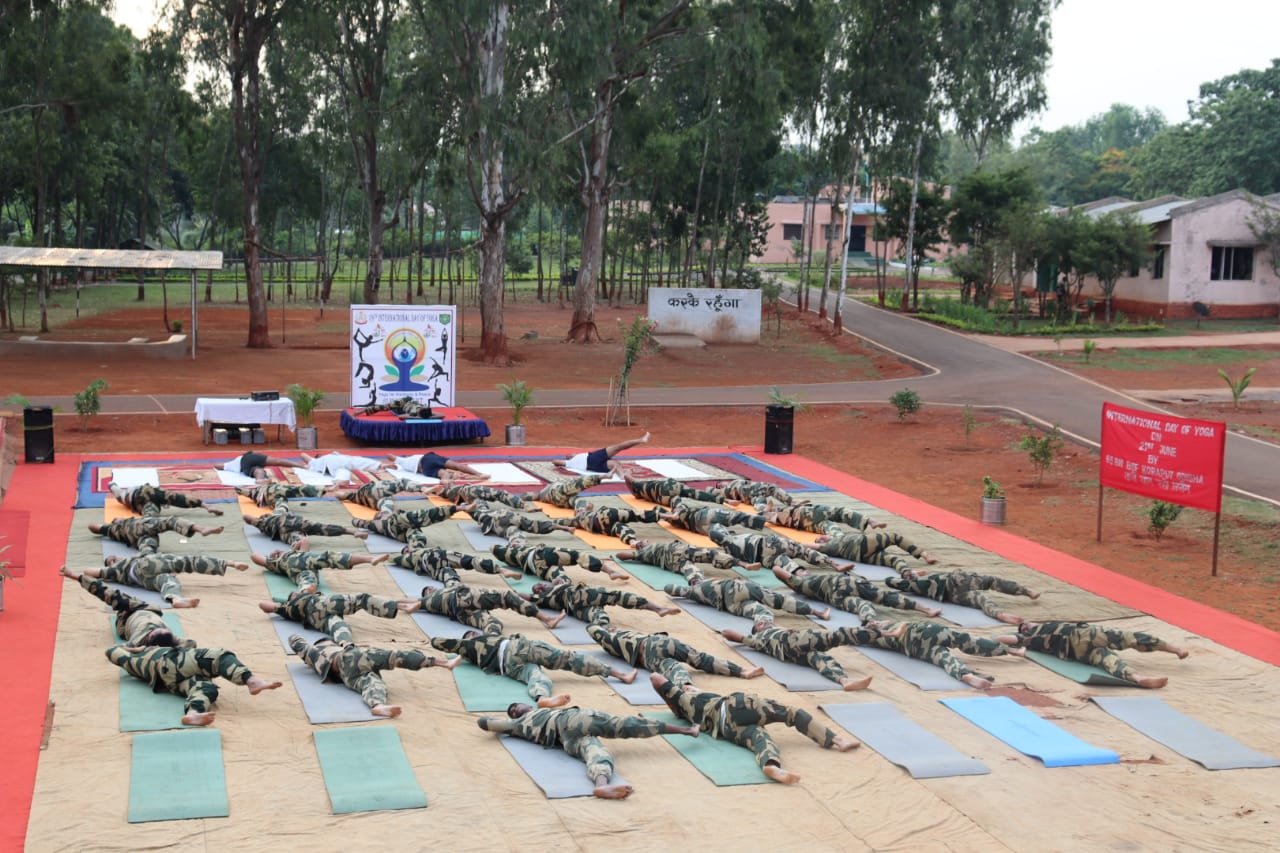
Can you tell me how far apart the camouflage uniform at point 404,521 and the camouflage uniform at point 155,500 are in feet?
6.48

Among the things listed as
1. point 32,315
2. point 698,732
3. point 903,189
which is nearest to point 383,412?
point 698,732

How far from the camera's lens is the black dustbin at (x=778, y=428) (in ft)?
68.5

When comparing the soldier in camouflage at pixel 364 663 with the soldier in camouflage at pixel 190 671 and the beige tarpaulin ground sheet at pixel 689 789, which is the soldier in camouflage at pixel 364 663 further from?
the soldier in camouflage at pixel 190 671

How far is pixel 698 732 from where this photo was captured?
8.50 metres

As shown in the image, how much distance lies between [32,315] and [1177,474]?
4159cm

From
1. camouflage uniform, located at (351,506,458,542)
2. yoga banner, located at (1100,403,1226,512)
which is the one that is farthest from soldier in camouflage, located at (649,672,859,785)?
yoga banner, located at (1100,403,1226,512)

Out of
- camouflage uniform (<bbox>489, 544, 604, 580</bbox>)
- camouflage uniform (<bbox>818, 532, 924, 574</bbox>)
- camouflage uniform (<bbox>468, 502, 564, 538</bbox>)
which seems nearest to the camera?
camouflage uniform (<bbox>489, 544, 604, 580</bbox>)

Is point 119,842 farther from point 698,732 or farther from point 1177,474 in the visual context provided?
point 1177,474

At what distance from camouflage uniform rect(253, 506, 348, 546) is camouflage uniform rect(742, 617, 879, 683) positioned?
17.1 feet

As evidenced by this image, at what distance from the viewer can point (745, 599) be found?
1148 centimetres

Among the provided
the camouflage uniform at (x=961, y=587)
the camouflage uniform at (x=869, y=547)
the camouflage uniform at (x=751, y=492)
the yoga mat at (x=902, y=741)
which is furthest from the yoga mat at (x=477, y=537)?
the yoga mat at (x=902, y=741)

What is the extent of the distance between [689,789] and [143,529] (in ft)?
24.7

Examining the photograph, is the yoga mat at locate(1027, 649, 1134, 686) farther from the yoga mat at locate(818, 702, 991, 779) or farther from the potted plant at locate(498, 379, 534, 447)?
the potted plant at locate(498, 379, 534, 447)

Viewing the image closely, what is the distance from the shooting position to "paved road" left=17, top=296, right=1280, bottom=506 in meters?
21.2
